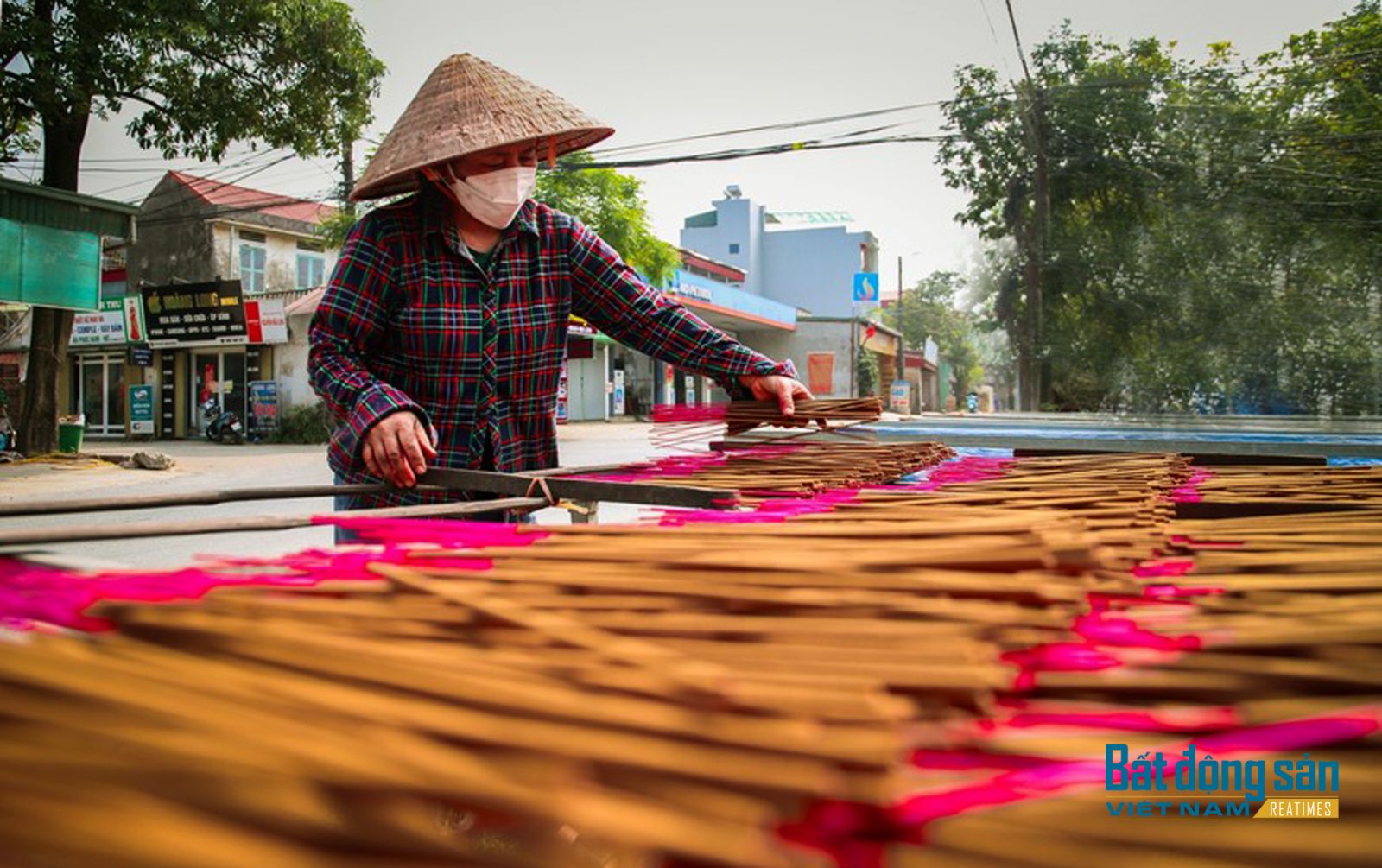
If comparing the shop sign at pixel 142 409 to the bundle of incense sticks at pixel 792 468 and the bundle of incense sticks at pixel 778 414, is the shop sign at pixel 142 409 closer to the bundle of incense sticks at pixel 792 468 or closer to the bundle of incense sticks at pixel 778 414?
the bundle of incense sticks at pixel 778 414

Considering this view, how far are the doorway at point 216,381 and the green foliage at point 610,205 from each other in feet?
26.4

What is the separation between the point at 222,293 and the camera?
16.8 meters

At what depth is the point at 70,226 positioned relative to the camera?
33.4ft

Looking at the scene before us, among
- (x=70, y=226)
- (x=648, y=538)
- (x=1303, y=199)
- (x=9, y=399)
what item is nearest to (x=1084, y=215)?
(x=1303, y=199)

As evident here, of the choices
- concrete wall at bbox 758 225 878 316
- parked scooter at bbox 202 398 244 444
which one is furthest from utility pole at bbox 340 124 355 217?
concrete wall at bbox 758 225 878 316

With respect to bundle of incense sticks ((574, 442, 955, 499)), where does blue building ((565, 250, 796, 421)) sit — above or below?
above

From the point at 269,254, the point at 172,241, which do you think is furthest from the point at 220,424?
the point at 172,241

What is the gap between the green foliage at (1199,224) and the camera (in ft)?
37.1

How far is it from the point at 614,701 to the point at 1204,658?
1.19 ft

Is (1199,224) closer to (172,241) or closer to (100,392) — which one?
(172,241)

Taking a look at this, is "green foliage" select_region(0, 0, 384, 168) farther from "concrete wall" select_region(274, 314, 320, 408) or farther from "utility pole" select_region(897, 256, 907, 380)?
"utility pole" select_region(897, 256, 907, 380)

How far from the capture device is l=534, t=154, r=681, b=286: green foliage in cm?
1489

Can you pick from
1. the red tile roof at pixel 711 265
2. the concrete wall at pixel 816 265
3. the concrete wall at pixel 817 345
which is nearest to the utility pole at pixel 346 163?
the red tile roof at pixel 711 265

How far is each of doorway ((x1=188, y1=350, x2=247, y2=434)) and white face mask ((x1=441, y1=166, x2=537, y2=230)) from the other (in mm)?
18417
